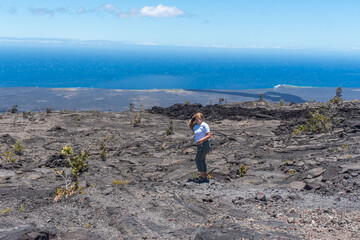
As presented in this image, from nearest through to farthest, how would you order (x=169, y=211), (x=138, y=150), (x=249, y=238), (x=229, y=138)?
(x=249, y=238) → (x=169, y=211) → (x=138, y=150) → (x=229, y=138)

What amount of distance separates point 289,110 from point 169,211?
15496 millimetres

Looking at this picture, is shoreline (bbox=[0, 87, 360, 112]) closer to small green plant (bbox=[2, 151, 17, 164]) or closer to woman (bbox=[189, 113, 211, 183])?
small green plant (bbox=[2, 151, 17, 164])

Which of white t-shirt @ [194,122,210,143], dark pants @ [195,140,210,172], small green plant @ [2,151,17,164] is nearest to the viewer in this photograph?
white t-shirt @ [194,122,210,143]

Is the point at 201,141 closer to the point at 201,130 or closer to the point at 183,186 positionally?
the point at 201,130

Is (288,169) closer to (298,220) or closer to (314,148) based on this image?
(314,148)

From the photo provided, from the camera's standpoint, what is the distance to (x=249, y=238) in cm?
485

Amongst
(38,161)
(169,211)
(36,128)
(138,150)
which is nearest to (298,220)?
(169,211)

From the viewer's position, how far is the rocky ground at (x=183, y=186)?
17.6 ft

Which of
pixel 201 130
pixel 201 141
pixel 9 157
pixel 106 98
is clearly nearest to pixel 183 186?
pixel 201 141

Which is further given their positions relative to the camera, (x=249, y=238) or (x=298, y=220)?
(x=298, y=220)

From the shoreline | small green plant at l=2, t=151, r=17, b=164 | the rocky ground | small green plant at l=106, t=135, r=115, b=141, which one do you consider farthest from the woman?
the shoreline

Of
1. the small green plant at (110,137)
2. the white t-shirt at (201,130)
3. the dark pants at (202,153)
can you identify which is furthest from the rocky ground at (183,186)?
the white t-shirt at (201,130)

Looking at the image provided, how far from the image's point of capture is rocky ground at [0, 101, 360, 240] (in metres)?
5.36

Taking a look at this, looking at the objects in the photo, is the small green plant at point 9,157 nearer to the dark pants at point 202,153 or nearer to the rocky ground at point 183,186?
the rocky ground at point 183,186
